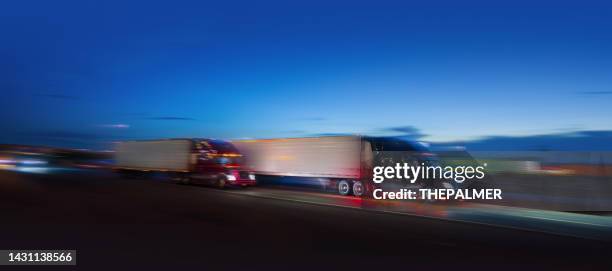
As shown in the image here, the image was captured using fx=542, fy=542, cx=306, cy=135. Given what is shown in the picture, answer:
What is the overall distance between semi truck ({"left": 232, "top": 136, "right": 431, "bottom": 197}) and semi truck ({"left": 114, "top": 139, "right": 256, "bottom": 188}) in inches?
63.5

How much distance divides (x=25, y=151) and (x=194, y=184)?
2454cm

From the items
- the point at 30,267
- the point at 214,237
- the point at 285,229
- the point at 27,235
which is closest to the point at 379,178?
the point at 285,229

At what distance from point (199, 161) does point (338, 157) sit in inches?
281

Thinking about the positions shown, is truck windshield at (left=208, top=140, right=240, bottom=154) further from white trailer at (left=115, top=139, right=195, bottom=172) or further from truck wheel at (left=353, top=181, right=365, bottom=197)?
truck wheel at (left=353, top=181, right=365, bottom=197)

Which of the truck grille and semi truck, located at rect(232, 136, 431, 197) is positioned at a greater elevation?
semi truck, located at rect(232, 136, 431, 197)

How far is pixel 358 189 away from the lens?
21094 millimetres

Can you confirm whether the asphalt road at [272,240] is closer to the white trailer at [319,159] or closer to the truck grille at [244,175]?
the white trailer at [319,159]

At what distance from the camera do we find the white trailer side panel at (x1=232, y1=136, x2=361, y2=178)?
2161cm

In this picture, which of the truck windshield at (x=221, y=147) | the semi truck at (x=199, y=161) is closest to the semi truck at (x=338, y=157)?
the semi truck at (x=199, y=161)

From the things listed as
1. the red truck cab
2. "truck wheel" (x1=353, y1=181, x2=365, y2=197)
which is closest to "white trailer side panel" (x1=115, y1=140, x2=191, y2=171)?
the red truck cab

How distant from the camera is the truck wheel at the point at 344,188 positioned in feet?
71.0

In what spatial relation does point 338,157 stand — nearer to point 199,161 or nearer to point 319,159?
point 319,159

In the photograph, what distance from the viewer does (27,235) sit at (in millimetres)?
9484

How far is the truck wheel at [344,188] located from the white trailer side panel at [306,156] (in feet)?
1.04
